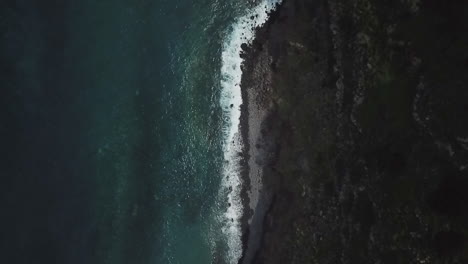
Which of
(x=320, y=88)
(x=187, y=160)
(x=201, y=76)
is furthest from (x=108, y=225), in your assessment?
(x=320, y=88)

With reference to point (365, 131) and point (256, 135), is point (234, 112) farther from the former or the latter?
point (365, 131)

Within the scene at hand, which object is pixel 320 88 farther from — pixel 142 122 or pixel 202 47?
pixel 142 122

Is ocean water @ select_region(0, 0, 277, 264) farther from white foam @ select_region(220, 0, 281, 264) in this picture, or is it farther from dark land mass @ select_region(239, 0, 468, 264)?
dark land mass @ select_region(239, 0, 468, 264)

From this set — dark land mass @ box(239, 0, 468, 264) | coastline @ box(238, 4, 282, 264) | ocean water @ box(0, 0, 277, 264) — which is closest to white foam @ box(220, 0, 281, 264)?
ocean water @ box(0, 0, 277, 264)

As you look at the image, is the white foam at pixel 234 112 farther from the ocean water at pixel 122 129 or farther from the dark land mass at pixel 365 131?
the dark land mass at pixel 365 131

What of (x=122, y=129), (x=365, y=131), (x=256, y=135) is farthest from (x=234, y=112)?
(x=365, y=131)

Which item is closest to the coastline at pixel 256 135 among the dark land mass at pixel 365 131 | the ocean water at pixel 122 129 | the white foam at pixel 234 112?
the dark land mass at pixel 365 131

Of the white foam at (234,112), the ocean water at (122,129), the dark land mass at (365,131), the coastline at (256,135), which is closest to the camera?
the dark land mass at (365,131)
